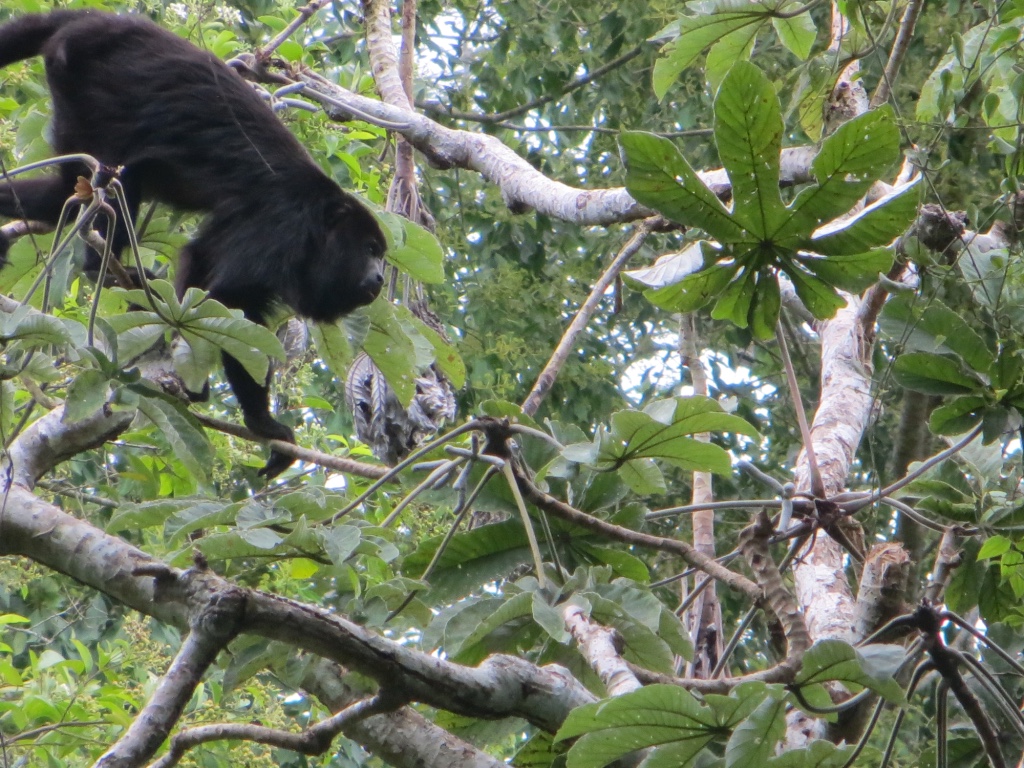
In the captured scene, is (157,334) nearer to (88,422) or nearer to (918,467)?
(88,422)

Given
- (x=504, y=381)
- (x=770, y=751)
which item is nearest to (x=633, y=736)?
(x=770, y=751)

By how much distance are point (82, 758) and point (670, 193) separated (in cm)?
366

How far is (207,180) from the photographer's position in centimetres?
351

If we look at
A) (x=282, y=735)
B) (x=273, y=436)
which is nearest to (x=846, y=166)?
(x=282, y=735)

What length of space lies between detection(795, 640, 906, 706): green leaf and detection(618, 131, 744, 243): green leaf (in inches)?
22.9

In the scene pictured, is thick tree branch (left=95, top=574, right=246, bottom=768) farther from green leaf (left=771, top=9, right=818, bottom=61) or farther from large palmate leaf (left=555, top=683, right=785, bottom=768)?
green leaf (left=771, top=9, right=818, bottom=61)

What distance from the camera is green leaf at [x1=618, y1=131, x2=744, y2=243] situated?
131cm

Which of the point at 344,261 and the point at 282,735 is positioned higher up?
the point at 344,261

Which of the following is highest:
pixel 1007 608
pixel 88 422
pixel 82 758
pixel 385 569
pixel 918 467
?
pixel 918 467

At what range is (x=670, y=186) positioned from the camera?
1360mm

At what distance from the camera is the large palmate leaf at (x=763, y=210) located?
1.28 m

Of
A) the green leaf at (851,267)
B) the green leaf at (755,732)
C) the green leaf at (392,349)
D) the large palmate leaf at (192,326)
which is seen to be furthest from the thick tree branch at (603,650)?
the green leaf at (392,349)

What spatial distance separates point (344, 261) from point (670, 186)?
2321 mm

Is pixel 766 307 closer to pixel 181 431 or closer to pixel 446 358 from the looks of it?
pixel 181 431
